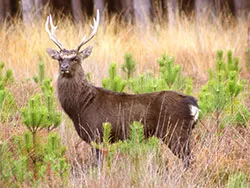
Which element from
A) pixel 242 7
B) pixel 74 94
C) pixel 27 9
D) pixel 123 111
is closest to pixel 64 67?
pixel 74 94

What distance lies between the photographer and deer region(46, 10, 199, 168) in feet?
21.6

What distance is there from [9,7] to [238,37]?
26.9 ft

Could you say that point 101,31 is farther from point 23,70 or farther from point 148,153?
point 148,153

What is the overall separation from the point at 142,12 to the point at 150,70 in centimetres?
472

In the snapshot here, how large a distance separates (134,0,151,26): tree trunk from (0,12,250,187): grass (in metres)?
0.35

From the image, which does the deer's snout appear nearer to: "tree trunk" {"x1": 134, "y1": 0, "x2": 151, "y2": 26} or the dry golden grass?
the dry golden grass

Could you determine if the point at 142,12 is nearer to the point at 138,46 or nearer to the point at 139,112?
the point at 138,46

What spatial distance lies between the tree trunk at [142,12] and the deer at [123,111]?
25.7 feet

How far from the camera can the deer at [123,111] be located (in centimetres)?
659

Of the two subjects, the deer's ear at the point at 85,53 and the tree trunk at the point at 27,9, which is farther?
the tree trunk at the point at 27,9

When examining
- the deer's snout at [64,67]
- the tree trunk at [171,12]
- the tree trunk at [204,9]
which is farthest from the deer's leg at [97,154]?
the tree trunk at [204,9]

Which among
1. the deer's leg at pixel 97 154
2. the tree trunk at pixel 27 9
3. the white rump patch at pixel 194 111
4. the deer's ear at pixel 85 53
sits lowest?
the deer's leg at pixel 97 154

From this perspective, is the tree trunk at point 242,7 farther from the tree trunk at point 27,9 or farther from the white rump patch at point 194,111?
the white rump patch at point 194,111

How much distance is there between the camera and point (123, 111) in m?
6.71
